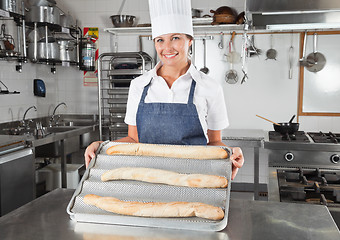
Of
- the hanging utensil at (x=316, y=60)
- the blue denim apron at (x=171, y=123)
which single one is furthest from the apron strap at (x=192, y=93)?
the hanging utensil at (x=316, y=60)

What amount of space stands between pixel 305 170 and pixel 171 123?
4.71 feet

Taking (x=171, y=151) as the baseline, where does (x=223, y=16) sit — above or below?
above

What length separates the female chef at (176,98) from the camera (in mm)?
1952

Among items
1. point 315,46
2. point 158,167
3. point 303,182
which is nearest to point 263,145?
point 303,182

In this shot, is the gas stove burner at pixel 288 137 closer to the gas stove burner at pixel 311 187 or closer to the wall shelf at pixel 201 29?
the gas stove burner at pixel 311 187

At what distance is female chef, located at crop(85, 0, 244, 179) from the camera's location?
6.40ft

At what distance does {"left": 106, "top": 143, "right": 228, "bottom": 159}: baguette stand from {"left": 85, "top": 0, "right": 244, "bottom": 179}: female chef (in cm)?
52

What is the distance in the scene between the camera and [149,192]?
1.29 metres

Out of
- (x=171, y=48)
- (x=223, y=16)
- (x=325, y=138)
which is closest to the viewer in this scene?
(x=171, y=48)

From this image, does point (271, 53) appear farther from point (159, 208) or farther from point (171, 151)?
point (159, 208)

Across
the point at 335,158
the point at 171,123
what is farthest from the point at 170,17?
the point at 335,158

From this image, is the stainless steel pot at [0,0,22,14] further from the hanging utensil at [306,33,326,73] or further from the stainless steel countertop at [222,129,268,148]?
the hanging utensil at [306,33,326,73]

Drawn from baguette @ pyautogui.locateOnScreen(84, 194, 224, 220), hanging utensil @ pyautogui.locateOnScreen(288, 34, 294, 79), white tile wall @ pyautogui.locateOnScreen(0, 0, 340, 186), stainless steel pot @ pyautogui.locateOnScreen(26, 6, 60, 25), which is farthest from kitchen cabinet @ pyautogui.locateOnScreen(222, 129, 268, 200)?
baguette @ pyautogui.locateOnScreen(84, 194, 224, 220)

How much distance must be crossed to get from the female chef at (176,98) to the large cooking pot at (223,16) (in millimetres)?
2475
